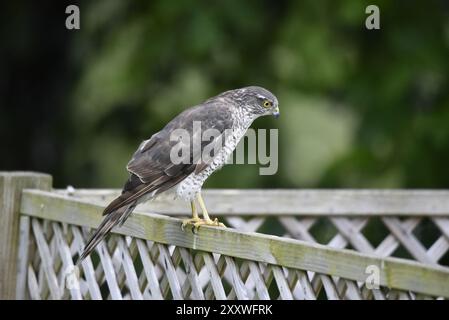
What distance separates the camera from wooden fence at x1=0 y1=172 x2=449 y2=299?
132 inches

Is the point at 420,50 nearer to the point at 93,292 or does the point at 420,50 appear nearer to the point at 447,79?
the point at 447,79

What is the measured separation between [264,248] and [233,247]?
0.57ft

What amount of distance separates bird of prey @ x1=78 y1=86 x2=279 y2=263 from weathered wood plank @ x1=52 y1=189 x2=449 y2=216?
514 mm

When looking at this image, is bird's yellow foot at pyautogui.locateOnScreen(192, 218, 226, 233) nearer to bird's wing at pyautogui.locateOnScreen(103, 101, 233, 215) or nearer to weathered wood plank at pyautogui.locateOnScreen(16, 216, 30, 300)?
bird's wing at pyautogui.locateOnScreen(103, 101, 233, 215)

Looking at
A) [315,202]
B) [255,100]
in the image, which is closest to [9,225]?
[255,100]

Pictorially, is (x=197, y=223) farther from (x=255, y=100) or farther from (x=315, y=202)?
(x=315, y=202)

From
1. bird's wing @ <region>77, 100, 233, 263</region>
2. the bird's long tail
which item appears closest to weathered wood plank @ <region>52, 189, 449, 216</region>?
bird's wing @ <region>77, 100, 233, 263</region>

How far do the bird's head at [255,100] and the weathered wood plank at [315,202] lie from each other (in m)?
0.49

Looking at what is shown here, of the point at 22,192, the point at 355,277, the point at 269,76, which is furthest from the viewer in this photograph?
the point at 269,76

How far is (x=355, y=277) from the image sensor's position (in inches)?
128

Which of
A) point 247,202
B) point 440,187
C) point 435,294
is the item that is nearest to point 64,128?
point 440,187

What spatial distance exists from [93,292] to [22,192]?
801mm

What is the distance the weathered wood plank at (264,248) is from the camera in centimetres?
305
